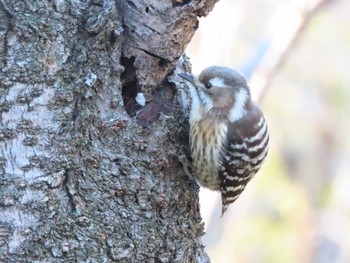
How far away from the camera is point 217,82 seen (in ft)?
12.5

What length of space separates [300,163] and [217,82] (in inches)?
348

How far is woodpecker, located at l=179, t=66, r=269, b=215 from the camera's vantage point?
3744 millimetres

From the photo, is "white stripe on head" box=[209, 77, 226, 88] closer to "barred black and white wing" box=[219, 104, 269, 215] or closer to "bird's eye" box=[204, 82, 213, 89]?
"bird's eye" box=[204, 82, 213, 89]

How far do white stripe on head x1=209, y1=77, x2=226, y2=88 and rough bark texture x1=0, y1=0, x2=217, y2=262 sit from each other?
1.65ft

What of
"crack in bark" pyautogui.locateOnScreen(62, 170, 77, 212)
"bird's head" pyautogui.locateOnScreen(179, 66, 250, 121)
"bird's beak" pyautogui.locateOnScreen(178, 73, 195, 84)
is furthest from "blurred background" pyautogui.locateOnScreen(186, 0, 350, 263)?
"crack in bark" pyautogui.locateOnScreen(62, 170, 77, 212)

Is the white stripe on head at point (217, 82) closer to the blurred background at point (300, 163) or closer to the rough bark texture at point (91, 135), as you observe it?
the rough bark texture at point (91, 135)

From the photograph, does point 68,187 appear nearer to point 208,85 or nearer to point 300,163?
point 208,85

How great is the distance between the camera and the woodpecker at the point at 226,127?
12.3 ft

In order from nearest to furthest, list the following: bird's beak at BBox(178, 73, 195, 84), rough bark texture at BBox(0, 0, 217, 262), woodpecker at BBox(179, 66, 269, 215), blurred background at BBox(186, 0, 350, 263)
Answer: rough bark texture at BBox(0, 0, 217, 262) → bird's beak at BBox(178, 73, 195, 84) → woodpecker at BBox(179, 66, 269, 215) → blurred background at BBox(186, 0, 350, 263)

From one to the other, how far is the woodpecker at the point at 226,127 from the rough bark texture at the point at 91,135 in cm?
41

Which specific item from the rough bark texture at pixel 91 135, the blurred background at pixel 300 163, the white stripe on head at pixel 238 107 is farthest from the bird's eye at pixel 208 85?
the blurred background at pixel 300 163

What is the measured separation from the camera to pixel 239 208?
762cm

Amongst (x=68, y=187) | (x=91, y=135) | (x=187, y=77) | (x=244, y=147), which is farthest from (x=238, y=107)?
(x=68, y=187)

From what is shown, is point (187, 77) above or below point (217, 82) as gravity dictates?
below
